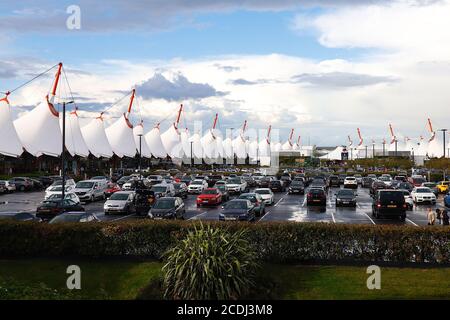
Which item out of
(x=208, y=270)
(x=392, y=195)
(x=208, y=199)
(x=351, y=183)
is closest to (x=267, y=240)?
(x=208, y=270)

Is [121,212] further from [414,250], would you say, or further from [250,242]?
[414,250]

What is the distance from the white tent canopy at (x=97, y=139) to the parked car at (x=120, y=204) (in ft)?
249

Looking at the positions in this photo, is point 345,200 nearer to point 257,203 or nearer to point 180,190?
point 257,203

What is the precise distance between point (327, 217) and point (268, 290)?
1989cm

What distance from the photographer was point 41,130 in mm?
89062

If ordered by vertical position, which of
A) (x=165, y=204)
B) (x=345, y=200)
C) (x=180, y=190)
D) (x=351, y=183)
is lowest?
(x=351, y=183)

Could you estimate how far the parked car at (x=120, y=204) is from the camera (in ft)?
117

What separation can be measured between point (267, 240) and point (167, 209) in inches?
493

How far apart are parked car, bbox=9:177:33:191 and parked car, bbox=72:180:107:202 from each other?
16169mm

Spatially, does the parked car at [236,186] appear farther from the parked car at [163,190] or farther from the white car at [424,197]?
the white car at [424,197]

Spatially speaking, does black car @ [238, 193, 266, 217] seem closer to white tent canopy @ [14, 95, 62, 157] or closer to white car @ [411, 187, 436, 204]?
white car @ [411, 187, 436, 204]

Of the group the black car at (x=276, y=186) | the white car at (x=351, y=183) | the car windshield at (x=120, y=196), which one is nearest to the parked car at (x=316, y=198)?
the car windshield at (x=120, y=196)
